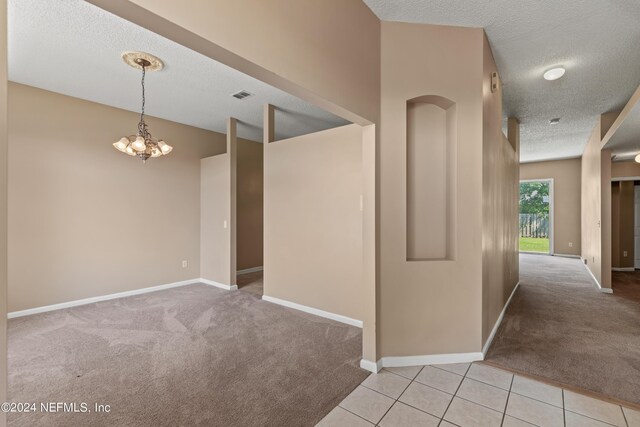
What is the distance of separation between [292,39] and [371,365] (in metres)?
2.52

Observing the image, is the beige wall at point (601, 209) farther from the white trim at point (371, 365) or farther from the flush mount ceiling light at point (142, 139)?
the flush mount ceiling light at point (142, 139)

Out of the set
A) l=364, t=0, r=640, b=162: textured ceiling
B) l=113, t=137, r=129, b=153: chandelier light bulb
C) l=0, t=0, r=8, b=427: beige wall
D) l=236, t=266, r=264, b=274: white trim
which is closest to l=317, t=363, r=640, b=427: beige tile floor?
l=0, t=0, r=8, b=427: beige wall

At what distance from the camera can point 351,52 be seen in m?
2.24

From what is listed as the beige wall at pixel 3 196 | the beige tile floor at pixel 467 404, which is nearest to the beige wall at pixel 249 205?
the beige tile floor at pixel 467 404

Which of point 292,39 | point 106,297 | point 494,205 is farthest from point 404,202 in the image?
point 106,297

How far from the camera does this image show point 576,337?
123 inches

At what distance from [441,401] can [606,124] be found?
5.30 meters

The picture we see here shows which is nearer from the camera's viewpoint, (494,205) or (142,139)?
(494,205)

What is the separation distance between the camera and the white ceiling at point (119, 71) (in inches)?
97.3

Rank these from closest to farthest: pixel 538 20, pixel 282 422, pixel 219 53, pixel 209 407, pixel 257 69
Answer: pixel 219 53, pixel 257 69, pixel 282 422, pixel 209 407, pixel 538 20

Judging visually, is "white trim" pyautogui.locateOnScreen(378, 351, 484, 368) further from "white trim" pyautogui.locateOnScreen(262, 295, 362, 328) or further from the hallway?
"white trim" pyautogui.locateOnScreen(262, 295, 362, 328)

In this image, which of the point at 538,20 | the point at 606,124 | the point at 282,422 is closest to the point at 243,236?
the point at 282,422

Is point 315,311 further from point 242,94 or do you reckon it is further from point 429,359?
point 242,94

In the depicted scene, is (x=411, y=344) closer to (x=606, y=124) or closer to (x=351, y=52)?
(x=351, y=52)
